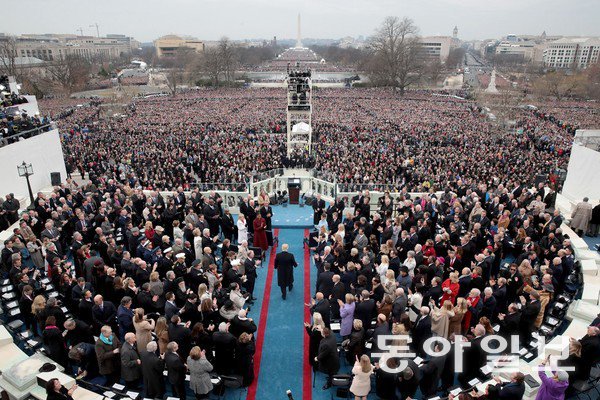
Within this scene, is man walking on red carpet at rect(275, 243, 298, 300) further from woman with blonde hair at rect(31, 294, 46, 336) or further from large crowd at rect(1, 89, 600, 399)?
woman with blonde hair at rect(31, 294, 46, 336)

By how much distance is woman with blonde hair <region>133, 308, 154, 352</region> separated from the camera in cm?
601

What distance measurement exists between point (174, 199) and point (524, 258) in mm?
8999

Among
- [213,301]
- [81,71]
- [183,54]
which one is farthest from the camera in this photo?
[183,54]

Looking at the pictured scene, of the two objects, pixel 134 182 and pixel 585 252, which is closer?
pixel 585 252

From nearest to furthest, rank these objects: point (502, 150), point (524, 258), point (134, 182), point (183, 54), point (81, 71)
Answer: point (524, 258) → point (134, 182) → point (502, 150) → point (81, 71) → point (183, 54)

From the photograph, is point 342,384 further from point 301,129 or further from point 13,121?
point 13,121

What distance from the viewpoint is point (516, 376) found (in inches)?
191

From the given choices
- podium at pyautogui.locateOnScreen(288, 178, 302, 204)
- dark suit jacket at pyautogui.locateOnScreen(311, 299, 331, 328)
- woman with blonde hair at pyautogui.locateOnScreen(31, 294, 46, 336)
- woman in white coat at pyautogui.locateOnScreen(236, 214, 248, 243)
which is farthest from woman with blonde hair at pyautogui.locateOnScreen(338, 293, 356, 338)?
podium at pyautogui.locateOnScreen(288, 178, 302, 204)

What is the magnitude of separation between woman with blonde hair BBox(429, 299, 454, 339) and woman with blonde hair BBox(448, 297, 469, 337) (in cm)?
8

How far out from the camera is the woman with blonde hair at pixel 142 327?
6012 millimetres

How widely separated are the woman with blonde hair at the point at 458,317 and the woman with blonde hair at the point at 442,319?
3.1 inches

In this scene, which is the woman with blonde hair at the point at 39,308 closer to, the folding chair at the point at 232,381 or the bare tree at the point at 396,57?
the folding chair at the point at 232,381

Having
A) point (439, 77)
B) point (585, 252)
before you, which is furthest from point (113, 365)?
point (439, 77)

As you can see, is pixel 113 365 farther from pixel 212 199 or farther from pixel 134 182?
pixel 134 182
